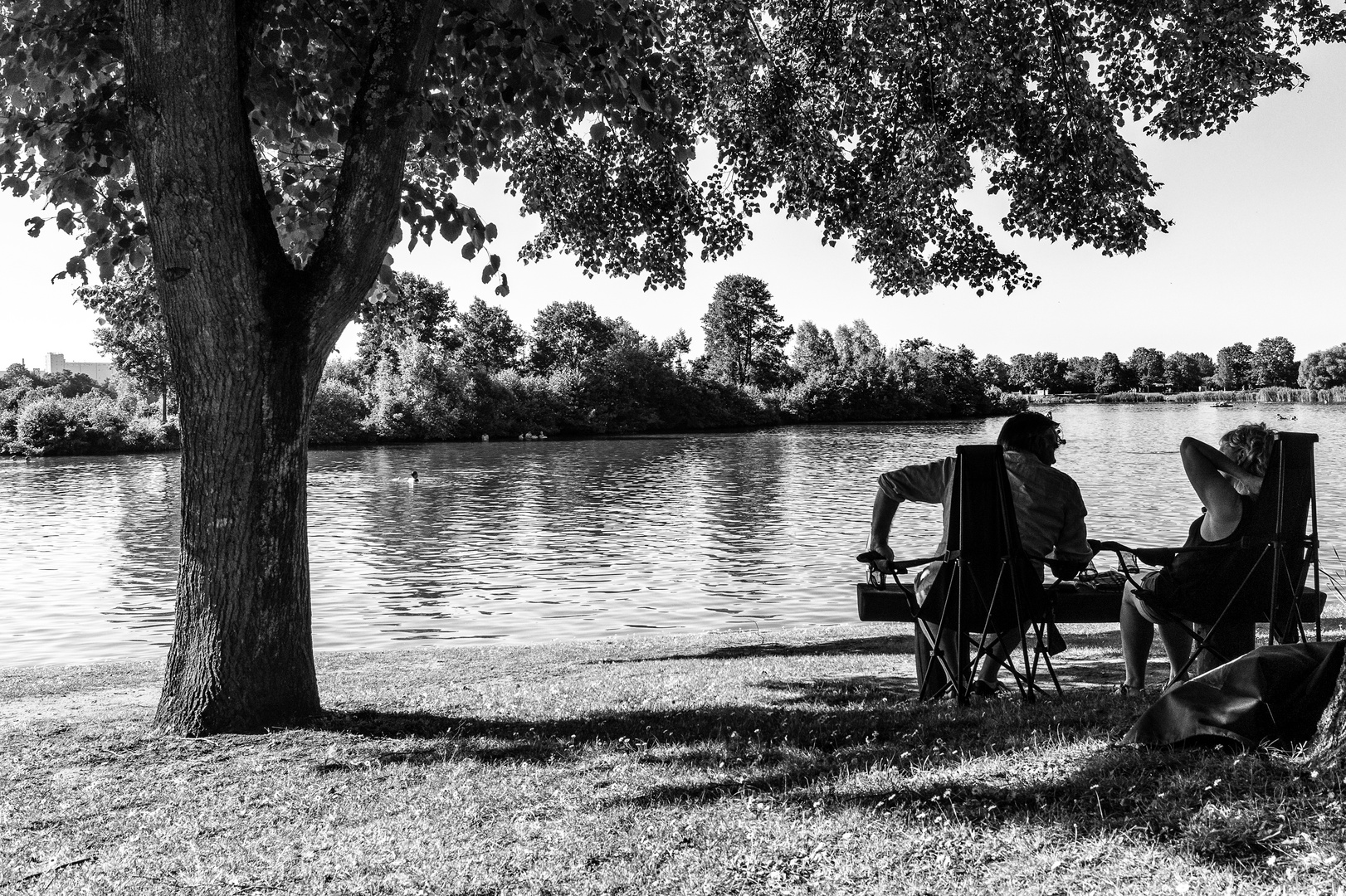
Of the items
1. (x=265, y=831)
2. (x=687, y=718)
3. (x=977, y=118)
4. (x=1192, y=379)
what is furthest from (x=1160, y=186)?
(x=1192, y=379)

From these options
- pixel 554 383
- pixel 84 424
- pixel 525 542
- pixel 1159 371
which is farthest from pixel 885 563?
pixel 1159 371

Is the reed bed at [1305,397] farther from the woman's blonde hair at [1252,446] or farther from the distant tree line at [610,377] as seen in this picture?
the woman's blonde hair at [1252,446]

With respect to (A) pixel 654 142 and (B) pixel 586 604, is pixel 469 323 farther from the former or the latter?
(A) pixel 654 142

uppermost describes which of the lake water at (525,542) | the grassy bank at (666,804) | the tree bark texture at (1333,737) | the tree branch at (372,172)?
the tree branch at (372,172)

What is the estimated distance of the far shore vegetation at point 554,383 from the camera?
2613 inches

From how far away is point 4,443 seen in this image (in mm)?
63250

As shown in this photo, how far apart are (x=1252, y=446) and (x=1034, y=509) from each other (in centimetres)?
120

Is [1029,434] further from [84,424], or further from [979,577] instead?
[84,424]

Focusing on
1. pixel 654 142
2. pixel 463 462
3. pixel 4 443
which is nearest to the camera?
pixel 654 142

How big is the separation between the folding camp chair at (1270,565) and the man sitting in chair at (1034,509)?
23.1 inches

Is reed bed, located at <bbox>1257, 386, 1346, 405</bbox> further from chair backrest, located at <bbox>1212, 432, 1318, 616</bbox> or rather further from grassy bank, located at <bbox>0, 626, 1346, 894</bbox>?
grassy bank, located at <bbox>0, 626, 1346, 894</bbox>

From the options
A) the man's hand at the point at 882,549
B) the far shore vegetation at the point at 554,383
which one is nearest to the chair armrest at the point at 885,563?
the man's hand at the point at 882,549

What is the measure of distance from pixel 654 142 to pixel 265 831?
4.98 meters

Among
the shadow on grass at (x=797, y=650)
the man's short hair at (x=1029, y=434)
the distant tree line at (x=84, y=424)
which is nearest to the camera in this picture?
the man's short hair at (x=1029, y=434)
